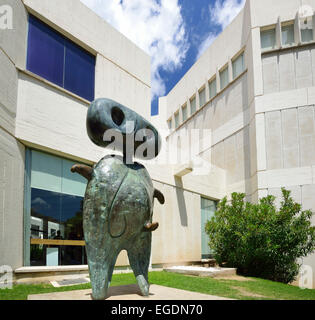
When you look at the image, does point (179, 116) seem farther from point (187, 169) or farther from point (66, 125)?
point (66, 125)

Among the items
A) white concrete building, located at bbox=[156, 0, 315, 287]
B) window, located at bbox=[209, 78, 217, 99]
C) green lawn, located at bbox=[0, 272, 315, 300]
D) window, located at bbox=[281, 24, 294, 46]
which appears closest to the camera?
green lawn, located at bbox=[0, 272, 315, 300]

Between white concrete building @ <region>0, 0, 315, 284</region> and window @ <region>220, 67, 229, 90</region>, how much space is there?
0.20ft

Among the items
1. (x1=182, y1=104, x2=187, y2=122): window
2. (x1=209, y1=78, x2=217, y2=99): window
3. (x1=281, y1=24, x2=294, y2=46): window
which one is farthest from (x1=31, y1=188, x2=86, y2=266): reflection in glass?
(x1=182, y1=104, x2=187, y2=122): window

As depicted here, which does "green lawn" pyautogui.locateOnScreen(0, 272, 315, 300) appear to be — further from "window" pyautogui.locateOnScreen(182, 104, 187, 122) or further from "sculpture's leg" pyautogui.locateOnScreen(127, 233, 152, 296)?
"window" pyautogui.locateOnScreen(182, 104, 187, 122)

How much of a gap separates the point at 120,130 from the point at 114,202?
3.84ft

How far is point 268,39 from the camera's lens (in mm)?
17594

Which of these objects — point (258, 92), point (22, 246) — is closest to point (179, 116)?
point (258, 92)

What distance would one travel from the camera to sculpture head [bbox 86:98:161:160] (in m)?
5.20

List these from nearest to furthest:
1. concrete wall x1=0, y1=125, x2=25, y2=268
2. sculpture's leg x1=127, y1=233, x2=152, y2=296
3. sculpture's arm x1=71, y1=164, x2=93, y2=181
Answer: sculpture's arm x1=71, y1=164, x2=93, y2=181 < sculpture's leg x1=127, y1=233, x2=152, y2=296 < concrete wall x1=0, y1=125, x2=25, y2=268

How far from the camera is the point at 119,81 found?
14375mm

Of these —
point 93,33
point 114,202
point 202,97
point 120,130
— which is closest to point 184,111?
point 202,97

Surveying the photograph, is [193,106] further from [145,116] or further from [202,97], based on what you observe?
[145,116]

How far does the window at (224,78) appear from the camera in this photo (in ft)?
66.5

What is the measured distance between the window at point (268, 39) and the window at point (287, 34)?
0.44 meters
